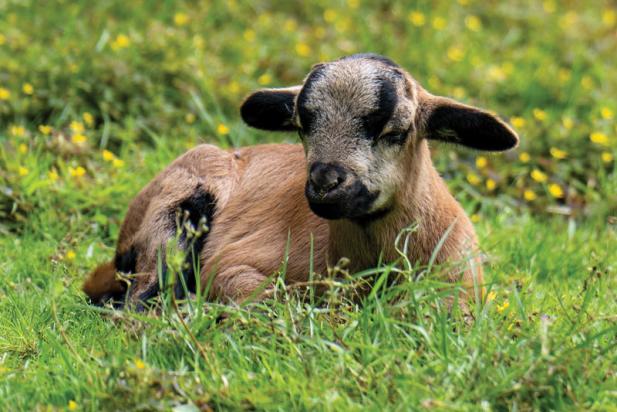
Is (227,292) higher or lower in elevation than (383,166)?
lower

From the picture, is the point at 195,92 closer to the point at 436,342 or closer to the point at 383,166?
the point at 383,166

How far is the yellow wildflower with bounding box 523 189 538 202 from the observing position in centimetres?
892

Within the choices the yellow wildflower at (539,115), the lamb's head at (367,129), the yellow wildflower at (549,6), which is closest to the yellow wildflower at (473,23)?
the yellow wildflower at (549,6)

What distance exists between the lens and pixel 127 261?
6922 mm

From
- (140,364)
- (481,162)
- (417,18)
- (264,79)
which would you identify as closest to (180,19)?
(264,79)

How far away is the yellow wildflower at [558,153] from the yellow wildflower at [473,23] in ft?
8.73

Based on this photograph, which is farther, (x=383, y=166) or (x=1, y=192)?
(x=1, y=192)

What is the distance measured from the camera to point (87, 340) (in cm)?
570

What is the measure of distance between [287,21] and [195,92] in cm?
208

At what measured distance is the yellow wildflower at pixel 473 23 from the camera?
11727mm

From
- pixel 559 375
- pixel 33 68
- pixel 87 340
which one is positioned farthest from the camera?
pixel 33 68

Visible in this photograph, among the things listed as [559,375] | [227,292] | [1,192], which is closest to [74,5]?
[1,192]

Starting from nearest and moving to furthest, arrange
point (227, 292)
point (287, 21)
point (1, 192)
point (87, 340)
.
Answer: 1. point (87, 340)
2. point (227, 292)
3. point (1, 192)
4. point (287, 21)

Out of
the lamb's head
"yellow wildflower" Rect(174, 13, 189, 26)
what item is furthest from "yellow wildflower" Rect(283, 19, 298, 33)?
the lamb's head
